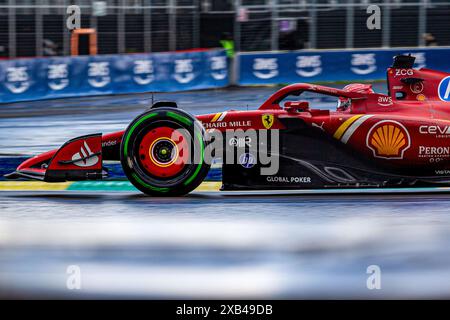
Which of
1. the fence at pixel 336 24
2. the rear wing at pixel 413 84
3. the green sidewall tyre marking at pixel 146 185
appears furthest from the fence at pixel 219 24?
the green sidewall tyre marking at pixel 146 185

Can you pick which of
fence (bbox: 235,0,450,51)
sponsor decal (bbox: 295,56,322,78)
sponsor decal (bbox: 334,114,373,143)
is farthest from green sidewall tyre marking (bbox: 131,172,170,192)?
fence (bbox: 235,0,450,51)

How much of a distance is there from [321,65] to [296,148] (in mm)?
12022

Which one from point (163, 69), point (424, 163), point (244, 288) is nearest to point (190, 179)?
point (424, 163)

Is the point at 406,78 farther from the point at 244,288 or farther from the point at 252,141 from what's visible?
the point at 244,288

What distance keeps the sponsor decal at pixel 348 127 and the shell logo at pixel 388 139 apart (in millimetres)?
114

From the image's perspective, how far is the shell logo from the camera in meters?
7.49

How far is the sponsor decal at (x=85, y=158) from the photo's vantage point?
7.71 metres

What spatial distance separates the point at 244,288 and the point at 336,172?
3202 millimetres

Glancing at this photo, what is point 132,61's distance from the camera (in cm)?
1966

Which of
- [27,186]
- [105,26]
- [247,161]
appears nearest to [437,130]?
[247,161]

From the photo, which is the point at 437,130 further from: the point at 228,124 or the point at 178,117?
the point at 178,117

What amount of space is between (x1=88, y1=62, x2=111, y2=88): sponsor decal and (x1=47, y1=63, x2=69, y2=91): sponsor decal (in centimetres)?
52

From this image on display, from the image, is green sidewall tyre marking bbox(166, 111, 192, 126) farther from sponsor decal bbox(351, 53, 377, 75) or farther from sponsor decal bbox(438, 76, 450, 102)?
sponsor decal bbox(351, 53, 377, 75)

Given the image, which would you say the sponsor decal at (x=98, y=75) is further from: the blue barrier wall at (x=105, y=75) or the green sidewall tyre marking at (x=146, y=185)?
the green sidewall tyre marking at (x=146, y=185)
